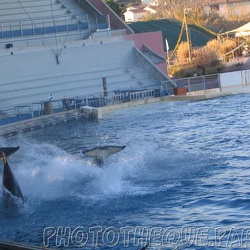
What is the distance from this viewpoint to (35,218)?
1267cm

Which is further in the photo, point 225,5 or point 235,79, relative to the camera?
point 225,5

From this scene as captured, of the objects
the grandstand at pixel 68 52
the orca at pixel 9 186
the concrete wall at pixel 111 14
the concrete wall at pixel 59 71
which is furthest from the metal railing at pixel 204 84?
the orca at pixel 9 186

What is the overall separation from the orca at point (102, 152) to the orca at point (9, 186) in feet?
5.28

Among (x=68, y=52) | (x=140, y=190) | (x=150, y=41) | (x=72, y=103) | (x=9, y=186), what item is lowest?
(x=140, y=190)

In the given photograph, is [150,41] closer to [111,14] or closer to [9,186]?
[111,14]

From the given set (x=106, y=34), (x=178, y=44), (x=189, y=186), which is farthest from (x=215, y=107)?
(x=178, y=44)

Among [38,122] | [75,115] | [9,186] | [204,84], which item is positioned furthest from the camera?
[204,84]

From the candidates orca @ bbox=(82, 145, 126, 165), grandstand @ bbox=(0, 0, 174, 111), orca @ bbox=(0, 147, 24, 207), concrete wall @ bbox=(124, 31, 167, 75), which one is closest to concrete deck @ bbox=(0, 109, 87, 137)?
grandstand @ bbox=(0, 0, 174, 111)

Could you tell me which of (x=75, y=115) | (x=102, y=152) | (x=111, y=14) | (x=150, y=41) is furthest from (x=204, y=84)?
Answer: (x=102, y=152)

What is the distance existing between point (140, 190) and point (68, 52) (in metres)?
20.8

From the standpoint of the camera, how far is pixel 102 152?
49.2 feet

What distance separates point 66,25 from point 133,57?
3554 mm

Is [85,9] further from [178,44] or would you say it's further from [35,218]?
[35,218]

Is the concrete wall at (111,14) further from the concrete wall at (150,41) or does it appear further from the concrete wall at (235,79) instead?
the concrete wall at (235,79)
